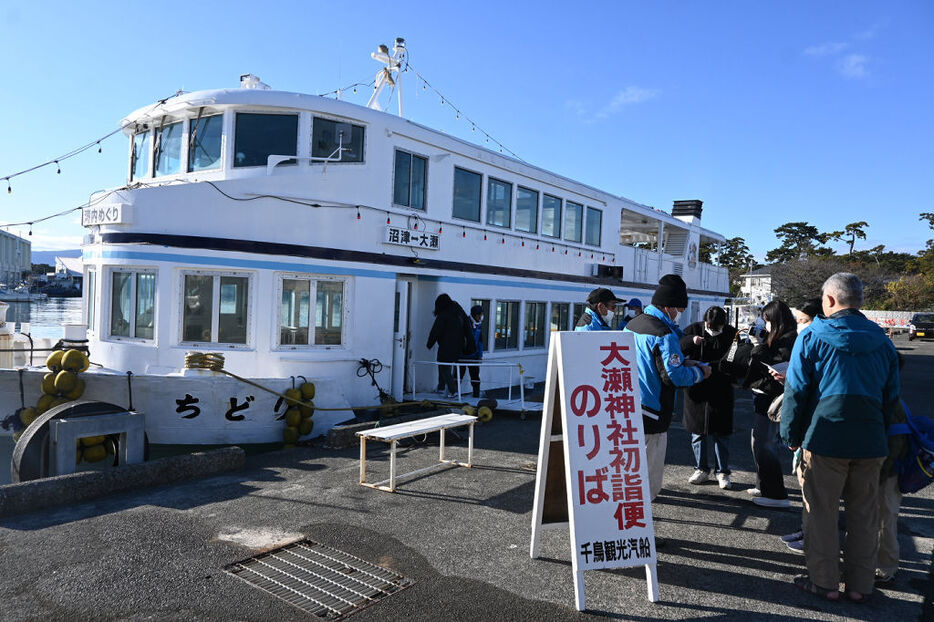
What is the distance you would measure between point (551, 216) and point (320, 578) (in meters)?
10.5

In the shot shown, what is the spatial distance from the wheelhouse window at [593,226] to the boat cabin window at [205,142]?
859cm

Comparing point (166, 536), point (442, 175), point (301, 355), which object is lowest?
point (166, 536)

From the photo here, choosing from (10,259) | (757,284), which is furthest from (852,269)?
(10,259)

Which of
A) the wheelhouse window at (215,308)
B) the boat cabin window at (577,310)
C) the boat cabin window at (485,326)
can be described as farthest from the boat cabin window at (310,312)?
the boat cabin window at (577,310)

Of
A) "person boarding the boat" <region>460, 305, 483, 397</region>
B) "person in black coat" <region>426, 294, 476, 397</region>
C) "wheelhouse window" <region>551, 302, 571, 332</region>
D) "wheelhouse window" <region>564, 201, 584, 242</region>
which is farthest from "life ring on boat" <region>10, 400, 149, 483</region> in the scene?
"wheelhouse window" <region>564, 201, 584, 242</region>

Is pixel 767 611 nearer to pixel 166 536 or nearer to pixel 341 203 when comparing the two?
pixel 166 536

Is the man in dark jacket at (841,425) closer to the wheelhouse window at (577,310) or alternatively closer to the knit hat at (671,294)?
the knit hat at (671,294)

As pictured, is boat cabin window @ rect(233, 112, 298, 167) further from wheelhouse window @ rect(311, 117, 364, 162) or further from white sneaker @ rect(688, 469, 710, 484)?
white sneaker @ rect(688, 469, 710, 484)

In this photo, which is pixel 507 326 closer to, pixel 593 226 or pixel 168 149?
pixel 593 226

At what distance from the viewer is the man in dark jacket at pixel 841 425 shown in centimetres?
403

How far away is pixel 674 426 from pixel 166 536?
772 cm

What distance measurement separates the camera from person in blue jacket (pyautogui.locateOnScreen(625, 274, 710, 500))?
5.02 meters

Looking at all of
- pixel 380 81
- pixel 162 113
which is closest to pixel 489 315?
pixel 380 81

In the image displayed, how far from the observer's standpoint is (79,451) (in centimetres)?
703
